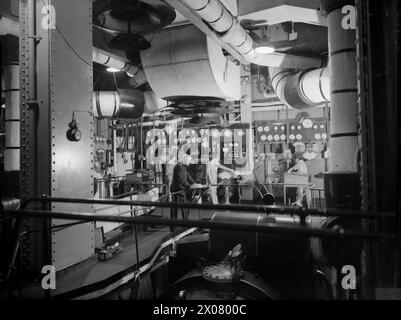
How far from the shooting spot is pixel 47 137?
3.77 metres

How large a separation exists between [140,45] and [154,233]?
11.1 feet

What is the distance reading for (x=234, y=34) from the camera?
5.76 metres

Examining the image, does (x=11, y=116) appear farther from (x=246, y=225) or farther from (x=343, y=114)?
(x=246, y=225)

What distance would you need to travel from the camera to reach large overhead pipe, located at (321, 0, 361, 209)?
4043 mm

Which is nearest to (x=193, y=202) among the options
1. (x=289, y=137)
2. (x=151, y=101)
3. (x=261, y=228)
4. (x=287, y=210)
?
(x=287, y=210)

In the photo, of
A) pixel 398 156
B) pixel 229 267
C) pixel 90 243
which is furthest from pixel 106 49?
pixel 398 156

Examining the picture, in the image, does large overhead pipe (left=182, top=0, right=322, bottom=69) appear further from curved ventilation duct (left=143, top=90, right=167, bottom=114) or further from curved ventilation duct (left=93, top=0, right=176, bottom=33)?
curved ventilation duct (left=143, top=90, right=167, bottom=114)

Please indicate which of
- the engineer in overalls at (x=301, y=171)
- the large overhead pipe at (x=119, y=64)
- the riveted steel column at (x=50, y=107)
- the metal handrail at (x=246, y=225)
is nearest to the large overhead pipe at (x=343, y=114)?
the metal handrail at (x=246, y=225)

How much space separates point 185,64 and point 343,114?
12.4 ft

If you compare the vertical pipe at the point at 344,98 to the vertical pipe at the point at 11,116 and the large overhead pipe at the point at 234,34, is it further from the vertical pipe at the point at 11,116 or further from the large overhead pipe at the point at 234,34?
the vertical pipe at the point at 11,116

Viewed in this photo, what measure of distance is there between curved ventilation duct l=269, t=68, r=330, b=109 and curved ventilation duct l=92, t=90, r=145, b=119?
3985 mm

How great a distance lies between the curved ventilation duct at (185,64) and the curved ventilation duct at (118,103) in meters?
1.58

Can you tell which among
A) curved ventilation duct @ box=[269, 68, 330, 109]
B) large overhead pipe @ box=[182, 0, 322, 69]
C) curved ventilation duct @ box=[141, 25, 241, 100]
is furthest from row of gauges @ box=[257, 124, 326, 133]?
curved ventilation duct @ box=[141, 25, 241, 100]
